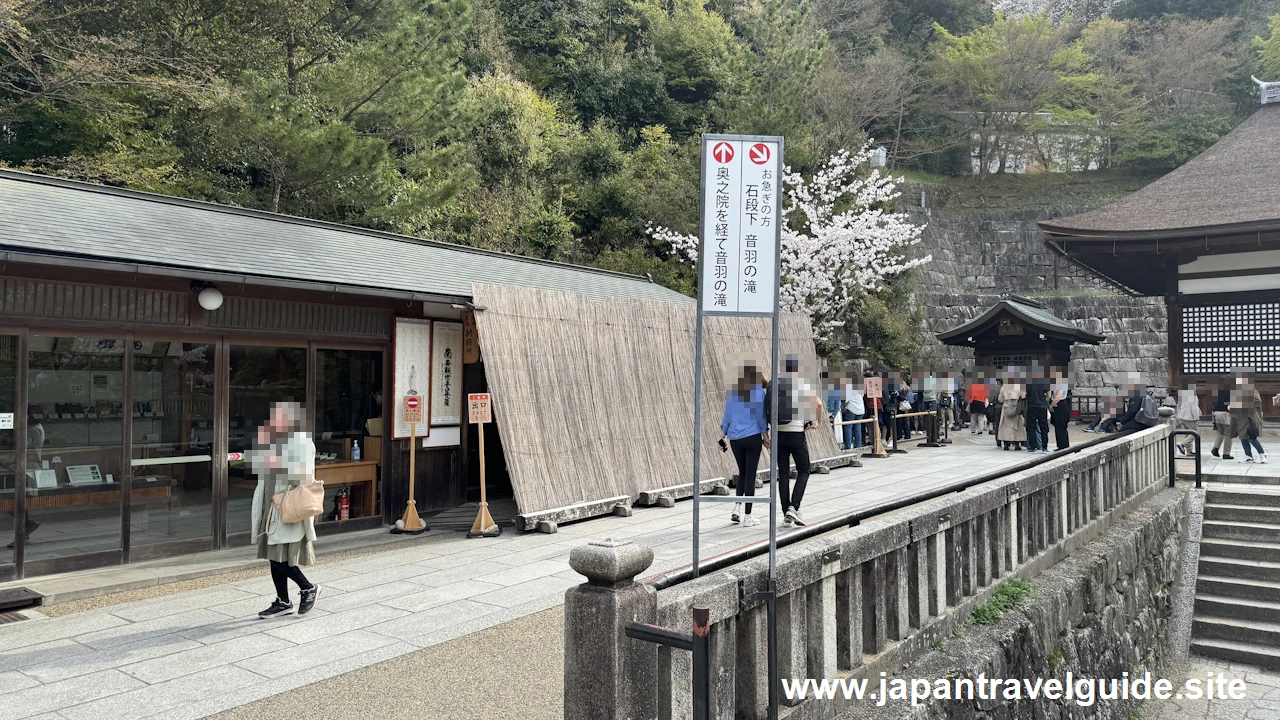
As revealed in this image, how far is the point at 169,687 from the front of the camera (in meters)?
4.29

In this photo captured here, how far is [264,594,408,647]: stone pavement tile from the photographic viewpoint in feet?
17.1

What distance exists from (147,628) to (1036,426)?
15565 mm

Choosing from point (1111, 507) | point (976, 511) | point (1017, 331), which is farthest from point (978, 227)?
point (976, 511)

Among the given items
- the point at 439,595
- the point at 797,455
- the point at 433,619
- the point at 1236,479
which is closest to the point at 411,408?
the point at 439,595

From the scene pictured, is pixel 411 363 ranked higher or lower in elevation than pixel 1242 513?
higher

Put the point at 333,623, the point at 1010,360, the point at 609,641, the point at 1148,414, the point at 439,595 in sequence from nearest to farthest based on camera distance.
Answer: the point at 609,641 < the point at 333,623 < the point at 439,595 < the point at 1148,414 < the point at 1010,360

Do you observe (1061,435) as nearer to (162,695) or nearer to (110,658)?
(162,695)

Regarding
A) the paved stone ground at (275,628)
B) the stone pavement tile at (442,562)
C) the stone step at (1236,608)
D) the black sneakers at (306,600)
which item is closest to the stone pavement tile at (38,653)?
the paved stone ground at (275,628)

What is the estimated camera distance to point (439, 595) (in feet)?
20.4

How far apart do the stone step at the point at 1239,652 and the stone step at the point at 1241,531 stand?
1.78 m

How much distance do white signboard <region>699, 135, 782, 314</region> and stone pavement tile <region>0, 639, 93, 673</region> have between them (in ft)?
15.6

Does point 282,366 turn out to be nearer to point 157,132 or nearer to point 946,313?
point 157,132

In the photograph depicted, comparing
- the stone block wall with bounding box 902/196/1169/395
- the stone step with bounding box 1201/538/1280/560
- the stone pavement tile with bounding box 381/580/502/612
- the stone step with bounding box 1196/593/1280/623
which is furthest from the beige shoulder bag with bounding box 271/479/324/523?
the stone block wall with bounding box 902/196/1169/395

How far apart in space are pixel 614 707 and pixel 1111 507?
323 inches
